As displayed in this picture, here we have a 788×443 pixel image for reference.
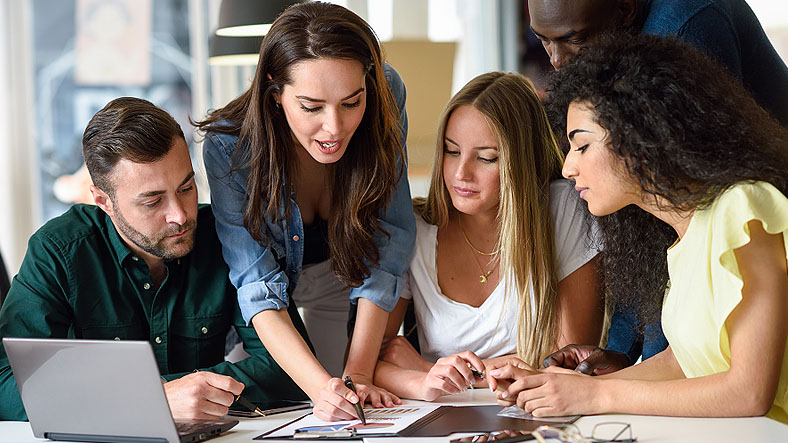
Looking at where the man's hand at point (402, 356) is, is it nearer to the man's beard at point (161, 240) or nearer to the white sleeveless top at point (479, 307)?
the white sleeveless top at point (479, 307)

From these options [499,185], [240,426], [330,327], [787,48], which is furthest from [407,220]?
[787,48]

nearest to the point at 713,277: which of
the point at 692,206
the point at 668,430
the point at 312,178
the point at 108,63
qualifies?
the point at 692,206

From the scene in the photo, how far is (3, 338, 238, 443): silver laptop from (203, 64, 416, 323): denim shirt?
0.38 meters

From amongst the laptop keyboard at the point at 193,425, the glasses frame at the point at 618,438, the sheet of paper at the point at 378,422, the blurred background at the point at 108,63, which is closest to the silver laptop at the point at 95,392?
the laptop keyboard at the point at 193,425

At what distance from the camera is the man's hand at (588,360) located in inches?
60.3

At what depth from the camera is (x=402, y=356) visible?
1.73m

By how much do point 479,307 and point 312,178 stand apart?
467mm

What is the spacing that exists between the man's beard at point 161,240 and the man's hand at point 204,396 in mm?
390

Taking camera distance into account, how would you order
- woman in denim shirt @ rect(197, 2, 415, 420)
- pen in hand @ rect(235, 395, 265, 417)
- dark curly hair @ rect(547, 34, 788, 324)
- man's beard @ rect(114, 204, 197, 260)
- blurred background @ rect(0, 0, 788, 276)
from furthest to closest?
blurred background @ rect(0, 0, 788, 276)
man's beard @ rect(114, 204, 197, 260)
woman in denim shirt @ rect(197, 2, 415, 420)
pen in hand @ rect(235, 395, 265, 417)
dark curly hair @ rect(547, 34, 788, 324)

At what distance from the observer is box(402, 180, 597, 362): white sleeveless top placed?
5.93 feet

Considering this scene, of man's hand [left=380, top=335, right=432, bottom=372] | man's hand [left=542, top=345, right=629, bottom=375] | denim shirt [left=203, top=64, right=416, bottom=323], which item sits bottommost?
man's hand [left=380, top=335, right=432, bottom=372]

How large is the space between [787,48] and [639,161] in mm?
2854

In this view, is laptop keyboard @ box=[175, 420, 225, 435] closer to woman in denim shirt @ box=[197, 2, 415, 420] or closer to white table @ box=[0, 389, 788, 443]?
white table @ box=[0, 389, 788, 443]

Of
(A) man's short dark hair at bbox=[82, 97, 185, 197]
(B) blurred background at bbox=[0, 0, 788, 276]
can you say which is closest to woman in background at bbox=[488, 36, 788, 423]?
(A) man's short dark hair at bbox=[82, 97, 185, 197]
